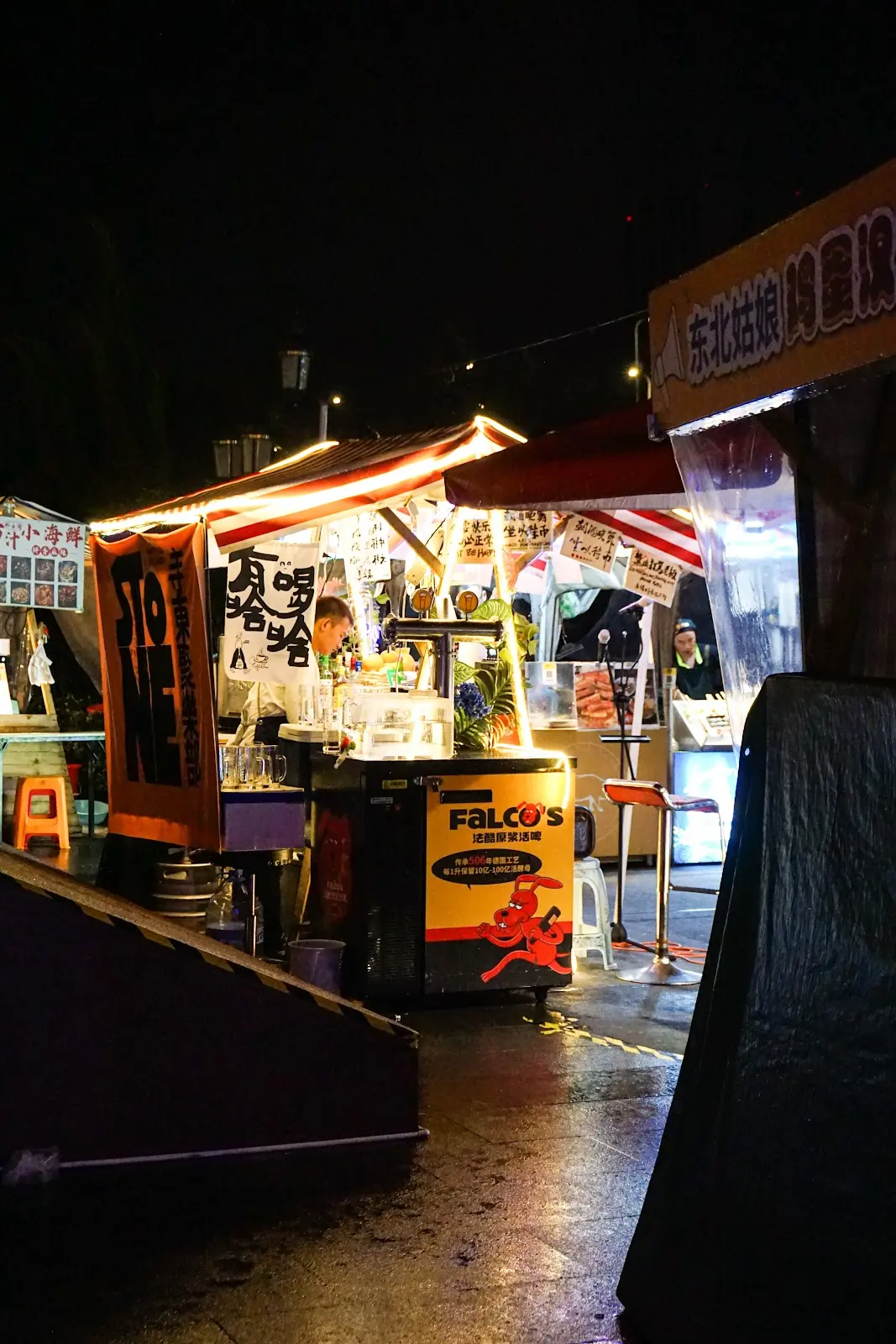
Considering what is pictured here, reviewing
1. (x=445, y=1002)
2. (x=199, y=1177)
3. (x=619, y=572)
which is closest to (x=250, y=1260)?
(x=199, y=1177)

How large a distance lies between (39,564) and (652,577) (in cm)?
516

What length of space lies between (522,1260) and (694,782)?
8.71m

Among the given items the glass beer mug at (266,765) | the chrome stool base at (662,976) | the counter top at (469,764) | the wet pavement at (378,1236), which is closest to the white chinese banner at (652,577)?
the counter top at (469,764)

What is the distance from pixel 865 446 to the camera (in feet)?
12.0

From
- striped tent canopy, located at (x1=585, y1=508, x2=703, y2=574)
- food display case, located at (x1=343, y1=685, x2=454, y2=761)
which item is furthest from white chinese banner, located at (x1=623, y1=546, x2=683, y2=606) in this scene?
food display case, located at (x1=343, y1=685, x2=454, y2=761)

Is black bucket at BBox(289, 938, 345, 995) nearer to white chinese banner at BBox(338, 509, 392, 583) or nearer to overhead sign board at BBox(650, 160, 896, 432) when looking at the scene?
white chinese banner at BBox(338, 509, 392, 583)

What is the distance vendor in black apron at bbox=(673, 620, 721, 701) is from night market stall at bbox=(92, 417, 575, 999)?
17.0 feet

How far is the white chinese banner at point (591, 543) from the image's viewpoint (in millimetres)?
10109

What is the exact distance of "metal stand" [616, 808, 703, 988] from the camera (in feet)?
29.6

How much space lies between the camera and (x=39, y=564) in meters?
11.3

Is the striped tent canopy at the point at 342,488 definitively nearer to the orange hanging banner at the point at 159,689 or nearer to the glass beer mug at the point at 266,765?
the orange hanging banner at the point at 159,689

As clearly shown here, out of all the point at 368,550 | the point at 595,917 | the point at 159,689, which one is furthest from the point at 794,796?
the point at 368,550

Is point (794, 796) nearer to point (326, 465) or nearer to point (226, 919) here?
point (326, 465)

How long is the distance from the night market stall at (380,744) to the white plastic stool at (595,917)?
954 millimetres
